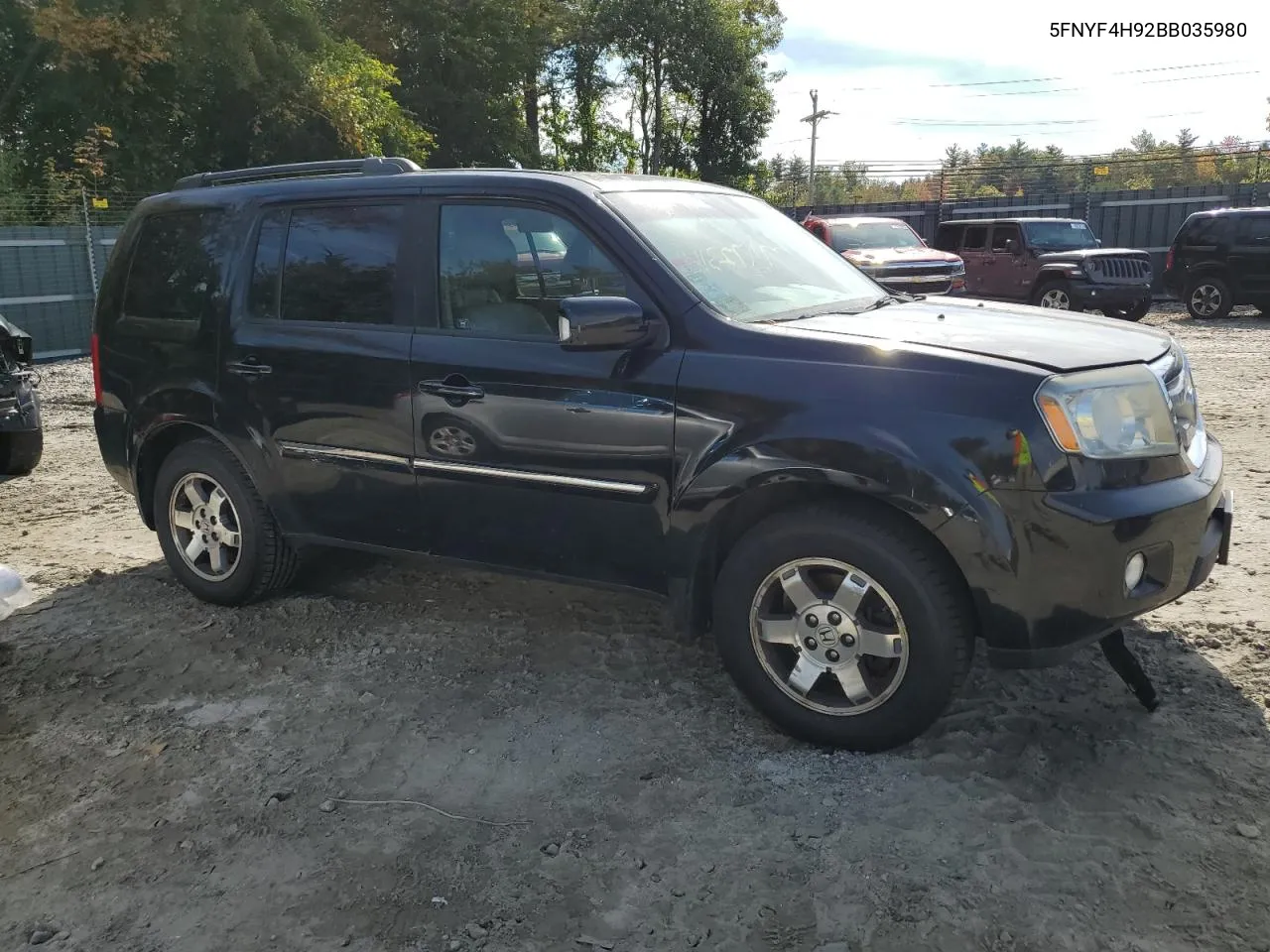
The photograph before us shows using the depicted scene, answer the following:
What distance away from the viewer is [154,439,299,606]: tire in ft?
15.6

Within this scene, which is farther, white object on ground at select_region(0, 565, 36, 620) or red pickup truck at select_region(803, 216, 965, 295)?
red pickup truck at select_region(803, 216, 965, 295)

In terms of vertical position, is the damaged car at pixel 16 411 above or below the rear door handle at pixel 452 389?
below

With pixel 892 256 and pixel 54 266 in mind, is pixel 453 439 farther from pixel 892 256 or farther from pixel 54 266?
pixel 54 266

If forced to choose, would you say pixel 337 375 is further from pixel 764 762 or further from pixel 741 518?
pixel 764 762

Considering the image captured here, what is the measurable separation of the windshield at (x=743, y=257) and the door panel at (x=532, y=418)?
242 millimetres

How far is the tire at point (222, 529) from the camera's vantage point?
4746 mm

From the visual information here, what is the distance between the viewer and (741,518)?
11.8 feet

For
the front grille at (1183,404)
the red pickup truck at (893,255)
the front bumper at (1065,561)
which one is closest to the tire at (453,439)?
the front bumper at (1065,561)

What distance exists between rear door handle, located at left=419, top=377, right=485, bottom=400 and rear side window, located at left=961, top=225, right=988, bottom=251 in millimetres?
15953

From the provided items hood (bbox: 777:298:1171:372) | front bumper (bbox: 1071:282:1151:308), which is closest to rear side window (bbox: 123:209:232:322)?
hood (bbox: 777:298:1171:372)

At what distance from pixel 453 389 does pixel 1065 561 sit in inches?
86.0

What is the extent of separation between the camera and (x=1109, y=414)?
3.18 m

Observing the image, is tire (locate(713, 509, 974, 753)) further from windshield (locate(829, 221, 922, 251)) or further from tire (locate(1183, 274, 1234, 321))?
tire (locate(1183, 274, 1234, 321))

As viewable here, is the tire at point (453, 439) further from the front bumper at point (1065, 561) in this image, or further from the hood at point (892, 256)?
the hood at point (892, 256)
